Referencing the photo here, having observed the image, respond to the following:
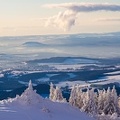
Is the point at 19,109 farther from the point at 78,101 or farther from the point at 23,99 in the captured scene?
the point at 78,101

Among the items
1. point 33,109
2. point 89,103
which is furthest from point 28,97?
point 89,103

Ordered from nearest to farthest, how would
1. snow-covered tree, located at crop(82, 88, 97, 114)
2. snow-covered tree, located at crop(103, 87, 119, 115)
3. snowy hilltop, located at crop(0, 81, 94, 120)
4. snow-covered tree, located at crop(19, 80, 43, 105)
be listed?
snowy hilltop, located at crop(0, 81, 94, 120) → snow-covered tree, located at crop(19, 80, 43, 105) → snow-covered tree, located at crop(82, 88, 97, 114) → snow-covered tree, located at crop(103, 87, 119, 115)

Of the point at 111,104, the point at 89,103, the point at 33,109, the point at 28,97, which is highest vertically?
the point at 28,97

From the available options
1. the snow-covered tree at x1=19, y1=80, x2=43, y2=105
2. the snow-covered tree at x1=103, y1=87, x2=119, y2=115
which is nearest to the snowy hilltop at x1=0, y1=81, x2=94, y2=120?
the snow-covered tree at x1=19, y1=80, x2=43, y2=105

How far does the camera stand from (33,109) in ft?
179

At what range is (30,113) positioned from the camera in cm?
5250

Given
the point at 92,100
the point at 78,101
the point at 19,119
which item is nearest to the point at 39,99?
the point at 19,119

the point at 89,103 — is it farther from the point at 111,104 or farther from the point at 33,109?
the point at 33,109

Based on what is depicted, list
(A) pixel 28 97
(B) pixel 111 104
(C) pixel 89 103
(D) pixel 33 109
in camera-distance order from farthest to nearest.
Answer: (B) pixel 111 104
(C) pixel 89 103
(A) pixel 28 97
(D) pixel 33 109

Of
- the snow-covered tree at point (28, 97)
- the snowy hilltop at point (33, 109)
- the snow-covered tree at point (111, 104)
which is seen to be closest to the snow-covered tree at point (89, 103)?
the snow-covered tree at point (111, 104)

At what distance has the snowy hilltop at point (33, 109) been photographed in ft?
166

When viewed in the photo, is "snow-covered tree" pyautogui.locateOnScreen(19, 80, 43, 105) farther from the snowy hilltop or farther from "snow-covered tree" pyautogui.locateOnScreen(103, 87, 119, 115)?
"snow-covered tree" pyautogui.locateOnScreen(103, 87, 119, 115)

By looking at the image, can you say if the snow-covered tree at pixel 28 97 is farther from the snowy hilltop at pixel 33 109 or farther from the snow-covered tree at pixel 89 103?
the snow-covered tree at pixel 89 103

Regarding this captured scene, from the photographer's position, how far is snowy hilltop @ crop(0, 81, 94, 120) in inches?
1992
